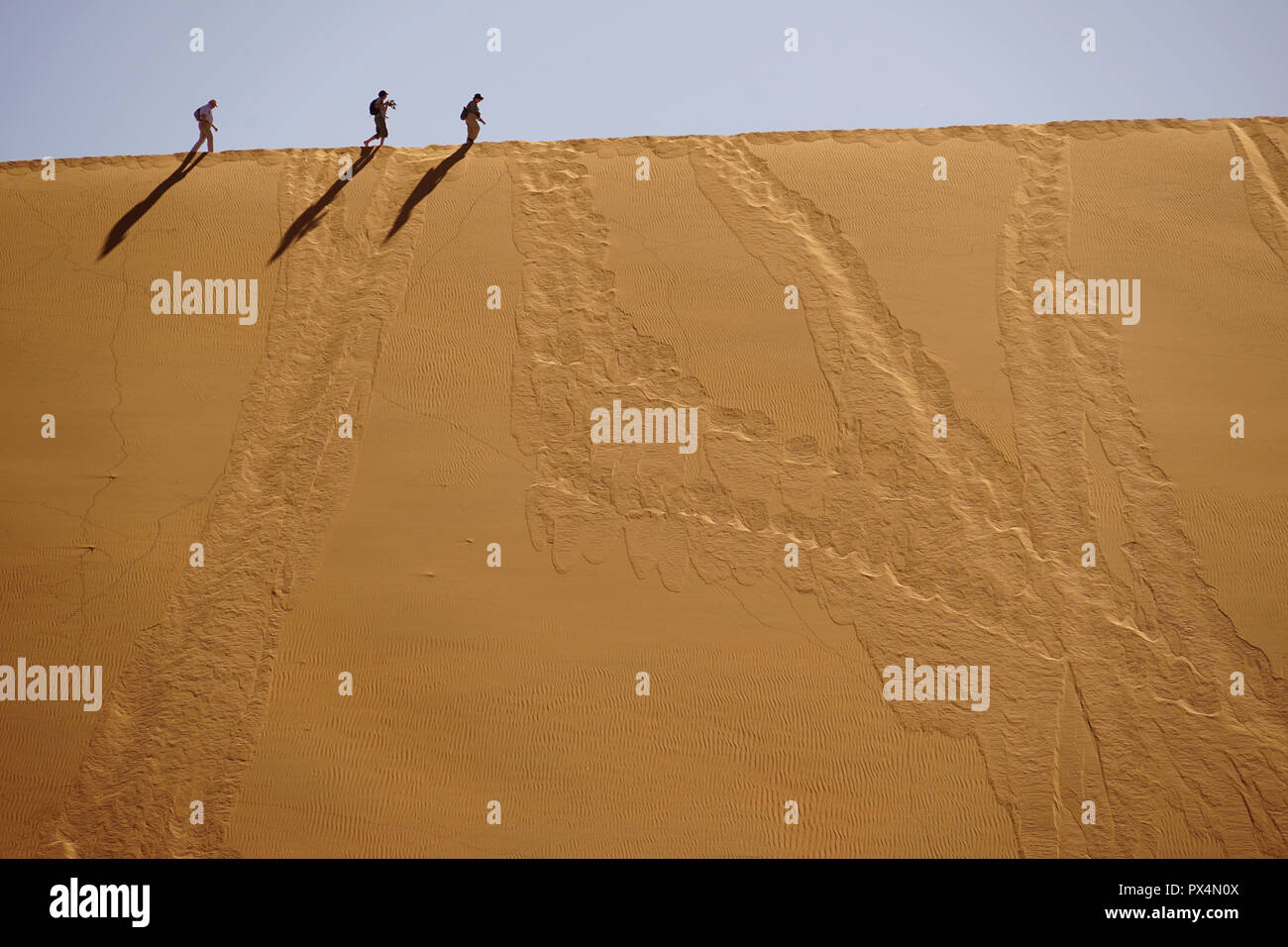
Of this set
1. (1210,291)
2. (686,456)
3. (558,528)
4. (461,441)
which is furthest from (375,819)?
(1210,291)

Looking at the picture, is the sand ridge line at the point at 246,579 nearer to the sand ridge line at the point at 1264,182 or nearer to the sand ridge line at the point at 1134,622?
the sand ridge line at the point at 1134,622

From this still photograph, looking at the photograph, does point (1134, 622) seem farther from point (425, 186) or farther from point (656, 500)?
point (425, 186)

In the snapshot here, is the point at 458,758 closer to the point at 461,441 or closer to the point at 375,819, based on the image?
the point at 375,819

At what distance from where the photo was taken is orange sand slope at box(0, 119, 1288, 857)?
678 centimetres

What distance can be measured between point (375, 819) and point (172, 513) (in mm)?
3406

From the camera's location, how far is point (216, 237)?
8719 millimetres

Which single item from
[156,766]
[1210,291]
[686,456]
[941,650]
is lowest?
[156,766]

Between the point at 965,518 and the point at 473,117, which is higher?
the point at 473,117
